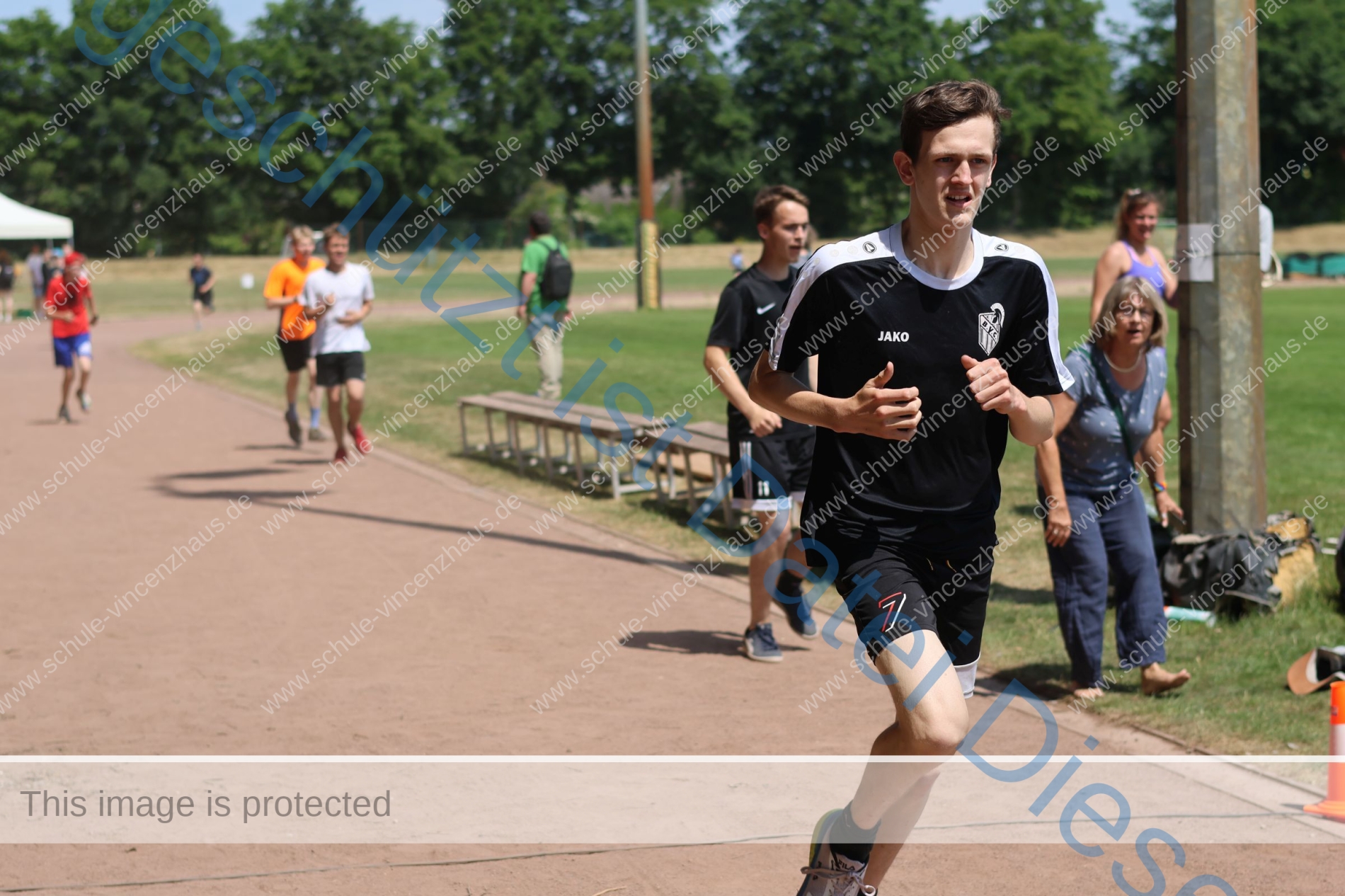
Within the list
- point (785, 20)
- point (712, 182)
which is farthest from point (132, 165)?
point (785, 20)

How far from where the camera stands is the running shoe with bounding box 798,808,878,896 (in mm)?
3547

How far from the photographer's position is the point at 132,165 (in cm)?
7144

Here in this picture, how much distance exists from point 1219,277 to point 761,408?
268cm

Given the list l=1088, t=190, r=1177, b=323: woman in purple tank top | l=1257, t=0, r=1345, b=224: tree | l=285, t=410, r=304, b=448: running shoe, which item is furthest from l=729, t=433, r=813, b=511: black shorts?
l=1257, t=0, r=1345, b=224: tree

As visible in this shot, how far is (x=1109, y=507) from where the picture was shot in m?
6.15

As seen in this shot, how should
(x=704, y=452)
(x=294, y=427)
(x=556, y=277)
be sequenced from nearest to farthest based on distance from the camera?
1. (x=704, y=452)
2. (x=294, y=427)
3. (x=556, y=277)

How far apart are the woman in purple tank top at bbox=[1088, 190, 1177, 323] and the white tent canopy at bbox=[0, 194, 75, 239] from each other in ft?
116

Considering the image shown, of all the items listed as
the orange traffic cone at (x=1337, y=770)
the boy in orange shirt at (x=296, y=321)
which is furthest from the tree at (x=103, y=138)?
the orange traffic cone at (x=1337, y=770)

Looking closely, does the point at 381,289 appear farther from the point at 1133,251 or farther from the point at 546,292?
the point at 1133,251

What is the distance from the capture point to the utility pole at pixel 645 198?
32.9 m

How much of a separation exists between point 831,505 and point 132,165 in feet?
244

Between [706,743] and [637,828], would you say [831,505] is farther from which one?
[706,743]

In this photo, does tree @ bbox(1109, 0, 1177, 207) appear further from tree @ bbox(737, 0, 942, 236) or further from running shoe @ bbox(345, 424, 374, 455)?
running shoe @ bbox(345, 424, 374, 455)

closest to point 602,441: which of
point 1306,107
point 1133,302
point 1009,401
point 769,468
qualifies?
point 769,468
